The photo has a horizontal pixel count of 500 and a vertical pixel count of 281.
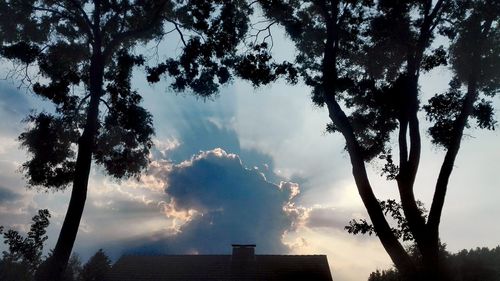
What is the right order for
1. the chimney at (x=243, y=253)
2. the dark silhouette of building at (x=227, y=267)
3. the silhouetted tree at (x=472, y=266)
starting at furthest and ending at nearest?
the silhouetted tree at (x=472, y=266)
the chimney at (x=243, y=253)
the dark silhouette of building at (x=227, y=267)

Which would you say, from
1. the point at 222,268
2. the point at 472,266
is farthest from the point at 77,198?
the point at 472,266

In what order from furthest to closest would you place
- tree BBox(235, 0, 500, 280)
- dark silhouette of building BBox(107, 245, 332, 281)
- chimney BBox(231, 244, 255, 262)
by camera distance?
chimney BBox(231, 244, 255, 262), dark silhouette of building BBox(107, 245, 332, 281), tree BBox(235, 0, 500, 280)

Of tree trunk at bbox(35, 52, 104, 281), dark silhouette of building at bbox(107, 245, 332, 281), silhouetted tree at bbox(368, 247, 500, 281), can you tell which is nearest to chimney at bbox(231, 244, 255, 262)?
dark silhouette of building at bbox(107, 245, 332, 281)

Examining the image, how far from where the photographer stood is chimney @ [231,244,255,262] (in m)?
28.1

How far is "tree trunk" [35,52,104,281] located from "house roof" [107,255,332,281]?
16380 mm

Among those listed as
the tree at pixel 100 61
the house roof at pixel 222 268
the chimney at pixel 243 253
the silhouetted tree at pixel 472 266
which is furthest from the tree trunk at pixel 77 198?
the silhouetted tree at pixel 472 266

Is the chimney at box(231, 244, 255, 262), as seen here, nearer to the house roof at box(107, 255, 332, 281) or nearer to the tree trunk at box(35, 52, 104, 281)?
the house roof at box(107, 255, 332, 281)

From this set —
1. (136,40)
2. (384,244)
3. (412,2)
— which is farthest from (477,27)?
(136,40)

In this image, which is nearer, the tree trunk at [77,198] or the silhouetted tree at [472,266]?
the tree trunk at [77,198]

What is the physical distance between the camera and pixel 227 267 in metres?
27.5

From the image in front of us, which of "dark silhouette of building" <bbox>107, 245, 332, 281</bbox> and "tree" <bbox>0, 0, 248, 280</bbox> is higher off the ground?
"tree" <bbox>0, 0, 248, 280</bbox>

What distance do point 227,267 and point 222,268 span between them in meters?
0.38

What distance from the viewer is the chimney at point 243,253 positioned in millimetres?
28094

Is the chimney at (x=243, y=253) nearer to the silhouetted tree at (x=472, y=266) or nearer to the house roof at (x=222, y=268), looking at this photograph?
the house roof at (x=222, y=268)
